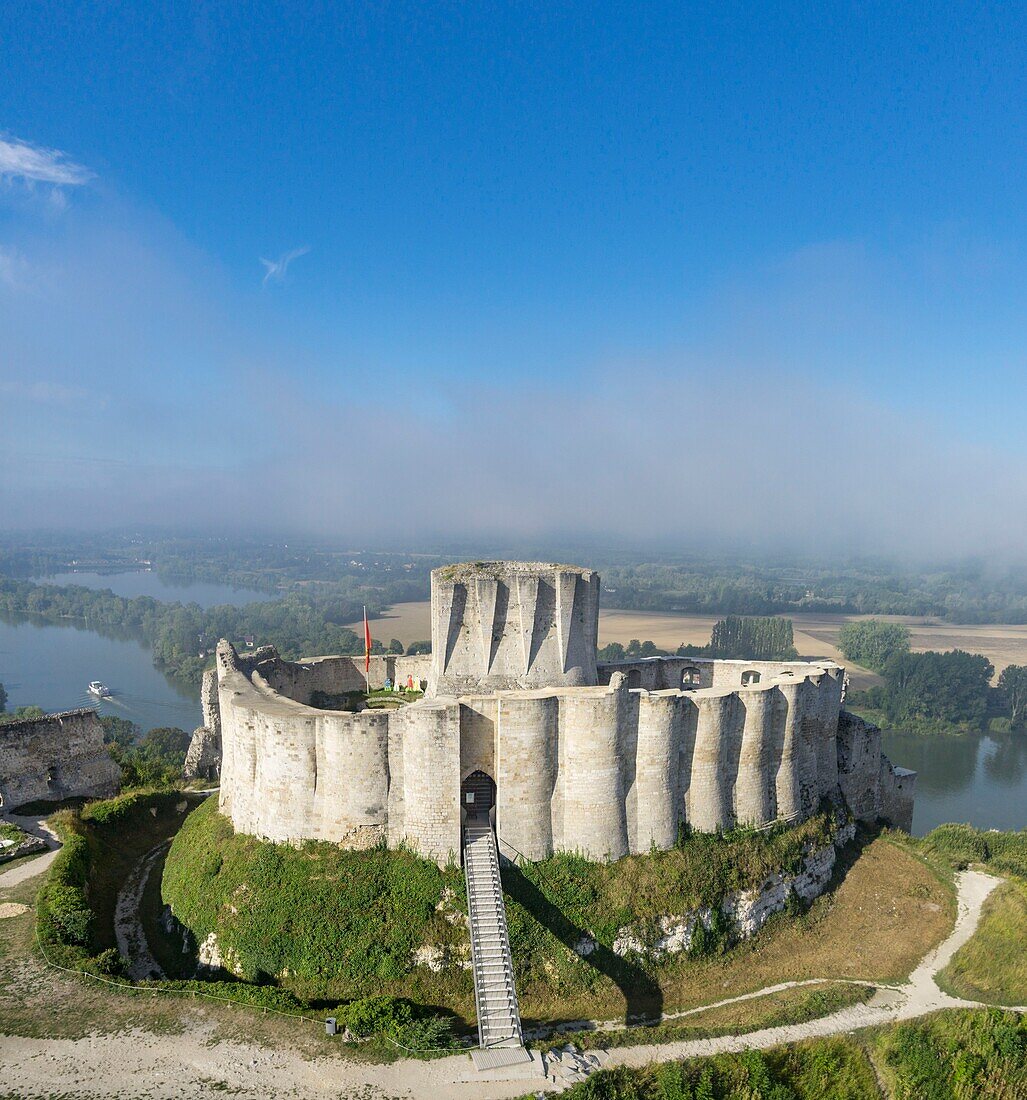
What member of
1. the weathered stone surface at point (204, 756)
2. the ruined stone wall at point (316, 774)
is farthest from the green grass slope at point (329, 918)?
the weathered stone surface at point (204, 756)

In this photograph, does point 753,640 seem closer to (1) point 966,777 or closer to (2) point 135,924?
(1) point 966,777

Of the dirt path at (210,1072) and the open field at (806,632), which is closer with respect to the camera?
the dirt path at (210,1072)

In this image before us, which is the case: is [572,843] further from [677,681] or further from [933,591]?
[933,591]

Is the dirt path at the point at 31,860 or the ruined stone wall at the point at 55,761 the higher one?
the ruined stone wall at the point at 55,761

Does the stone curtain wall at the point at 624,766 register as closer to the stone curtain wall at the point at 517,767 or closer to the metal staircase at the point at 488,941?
the stone curtain wall at the point at 517,767

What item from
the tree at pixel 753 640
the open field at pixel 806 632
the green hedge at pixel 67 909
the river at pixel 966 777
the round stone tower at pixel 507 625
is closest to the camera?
the green hedge at pixel 67 909

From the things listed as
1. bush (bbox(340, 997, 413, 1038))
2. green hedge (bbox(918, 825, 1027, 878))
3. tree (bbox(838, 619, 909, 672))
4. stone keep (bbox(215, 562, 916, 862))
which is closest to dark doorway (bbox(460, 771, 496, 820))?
stone keep (bbox(215, 562, 916, 862))
